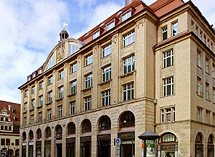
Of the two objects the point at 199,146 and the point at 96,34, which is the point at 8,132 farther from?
the point at 199,146

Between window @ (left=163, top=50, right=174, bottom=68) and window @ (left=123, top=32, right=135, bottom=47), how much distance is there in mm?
4114

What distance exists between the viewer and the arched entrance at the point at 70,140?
132 feet

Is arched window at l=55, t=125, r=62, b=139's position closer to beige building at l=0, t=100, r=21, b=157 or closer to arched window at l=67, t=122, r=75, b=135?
arched window at l=67, t=122, r=75, b=135

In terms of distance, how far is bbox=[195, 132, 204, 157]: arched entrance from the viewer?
91.5 ft

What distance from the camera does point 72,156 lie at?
40.1 m

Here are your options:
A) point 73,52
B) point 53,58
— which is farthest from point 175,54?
point 53,58

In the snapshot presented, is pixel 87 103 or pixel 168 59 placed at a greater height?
pixel 168 59

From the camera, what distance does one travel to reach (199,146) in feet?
93.6

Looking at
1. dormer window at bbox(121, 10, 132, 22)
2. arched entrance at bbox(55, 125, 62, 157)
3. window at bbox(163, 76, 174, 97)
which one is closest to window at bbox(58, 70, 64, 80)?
arched entrance at bbox(55, 125, 62, 157)

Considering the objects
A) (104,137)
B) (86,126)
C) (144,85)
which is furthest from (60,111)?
(144,85)

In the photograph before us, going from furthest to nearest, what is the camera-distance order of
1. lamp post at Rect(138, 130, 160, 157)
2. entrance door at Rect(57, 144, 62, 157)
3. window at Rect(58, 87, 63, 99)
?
window at Rect(58, 87, 63, 99), entrance door at Rect(57, 144, 62, 157), lamp post at Rect(138, 130, 160, 157)

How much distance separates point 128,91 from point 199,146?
9.21 metres

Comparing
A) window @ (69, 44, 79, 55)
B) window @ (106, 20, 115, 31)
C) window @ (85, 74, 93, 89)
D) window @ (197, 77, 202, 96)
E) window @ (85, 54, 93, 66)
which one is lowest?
window @ (197, 77, 202, 96)

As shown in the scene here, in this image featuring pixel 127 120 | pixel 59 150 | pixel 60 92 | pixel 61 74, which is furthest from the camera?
pixel 61 74
